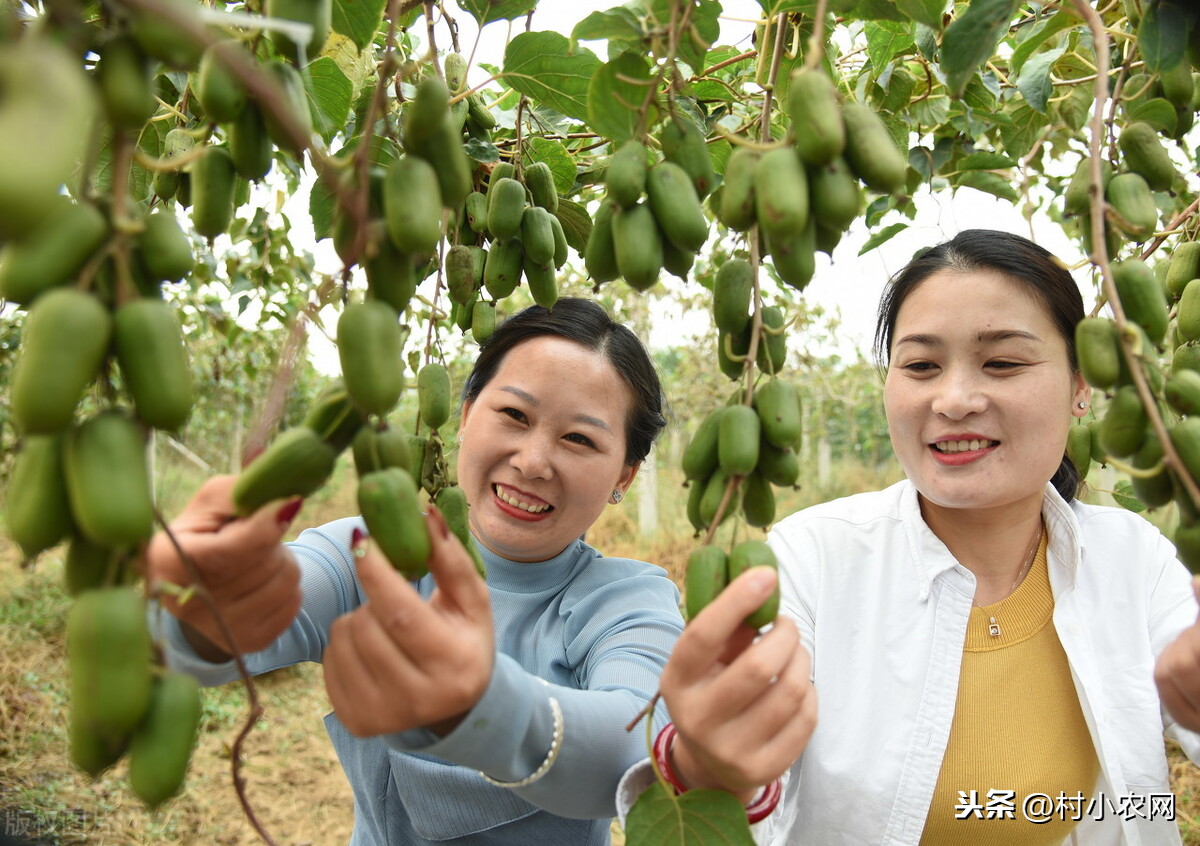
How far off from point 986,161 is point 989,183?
102 mm

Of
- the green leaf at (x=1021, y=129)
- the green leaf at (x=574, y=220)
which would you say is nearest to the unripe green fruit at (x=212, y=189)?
the green leaf at (x=574, y=220)

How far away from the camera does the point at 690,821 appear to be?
709 millimetres

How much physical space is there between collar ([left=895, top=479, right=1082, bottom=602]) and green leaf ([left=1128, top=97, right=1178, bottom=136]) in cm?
99

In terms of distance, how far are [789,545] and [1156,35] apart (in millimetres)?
1184

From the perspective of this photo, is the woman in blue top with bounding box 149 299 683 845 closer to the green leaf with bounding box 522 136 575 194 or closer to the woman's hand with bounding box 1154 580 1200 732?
the green leaf with bounding box 522 136 575 194

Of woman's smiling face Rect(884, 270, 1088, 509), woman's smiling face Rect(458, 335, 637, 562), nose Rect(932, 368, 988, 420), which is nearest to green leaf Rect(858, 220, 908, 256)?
woman's smiling face Rect(884, 270, 1088, 509)

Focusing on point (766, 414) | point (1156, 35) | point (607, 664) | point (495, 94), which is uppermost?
point (495, 94)

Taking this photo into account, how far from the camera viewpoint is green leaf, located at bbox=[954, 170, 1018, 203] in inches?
70.9

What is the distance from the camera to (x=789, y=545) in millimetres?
1782

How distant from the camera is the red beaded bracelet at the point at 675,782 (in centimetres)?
84

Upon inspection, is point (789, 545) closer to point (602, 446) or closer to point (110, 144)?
point (602, 446)

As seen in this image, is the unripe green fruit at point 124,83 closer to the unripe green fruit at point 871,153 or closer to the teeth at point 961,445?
the unripe green fruit at point 871,153

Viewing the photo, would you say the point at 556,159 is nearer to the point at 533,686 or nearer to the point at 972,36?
the point at 972,36

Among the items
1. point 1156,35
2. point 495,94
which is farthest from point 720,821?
point 495,94
